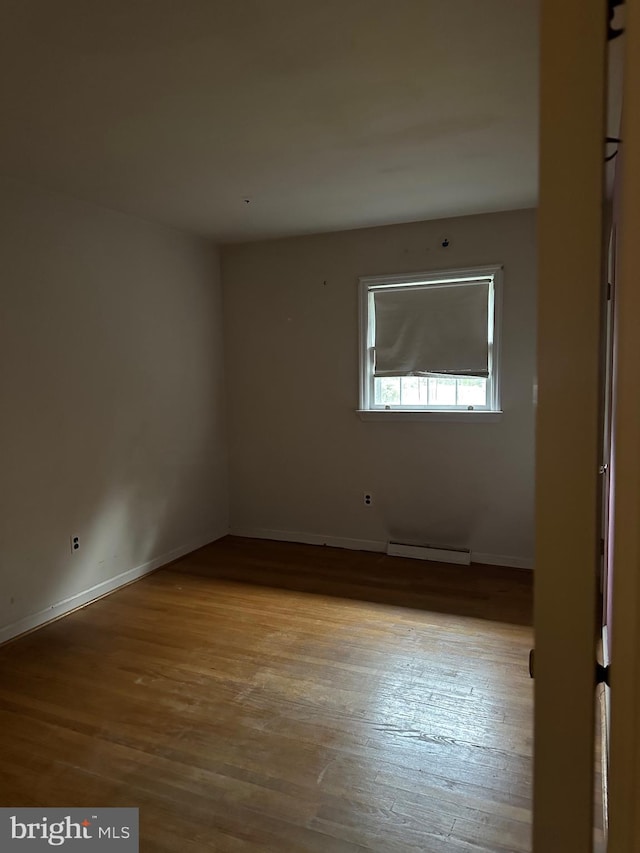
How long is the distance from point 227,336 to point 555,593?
15.0 ft

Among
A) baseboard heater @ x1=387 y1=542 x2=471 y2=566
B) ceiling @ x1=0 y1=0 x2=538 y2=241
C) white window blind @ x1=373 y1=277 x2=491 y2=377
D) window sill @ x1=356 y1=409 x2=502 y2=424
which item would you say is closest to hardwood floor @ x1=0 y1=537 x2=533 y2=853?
baseboard heater @ x1=387 y1=542 x2=471 y2=566

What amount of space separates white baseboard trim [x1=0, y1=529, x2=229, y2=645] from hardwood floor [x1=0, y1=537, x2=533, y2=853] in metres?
0.08

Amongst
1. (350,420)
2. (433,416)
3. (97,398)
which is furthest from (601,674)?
(350,420)

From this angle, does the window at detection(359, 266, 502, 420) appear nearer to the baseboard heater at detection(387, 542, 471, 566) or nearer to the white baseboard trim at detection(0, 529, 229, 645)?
the baseboard heater at detection(387, 542, 471, 566)

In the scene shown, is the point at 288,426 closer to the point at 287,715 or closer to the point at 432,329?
the point at 432,329

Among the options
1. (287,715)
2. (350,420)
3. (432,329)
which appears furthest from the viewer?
(350,420)

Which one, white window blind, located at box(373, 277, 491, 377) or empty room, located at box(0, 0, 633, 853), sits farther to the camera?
white window blind, located at box(373, 277, 491, 377)

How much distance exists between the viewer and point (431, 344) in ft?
14.4

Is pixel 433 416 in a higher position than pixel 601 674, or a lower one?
higher

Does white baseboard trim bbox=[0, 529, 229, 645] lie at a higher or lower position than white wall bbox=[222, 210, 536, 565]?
lower

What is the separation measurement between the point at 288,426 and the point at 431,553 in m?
1.55

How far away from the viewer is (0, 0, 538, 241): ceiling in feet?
5.92

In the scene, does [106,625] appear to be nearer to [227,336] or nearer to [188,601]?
[188,601]

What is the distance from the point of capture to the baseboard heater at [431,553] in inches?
171
